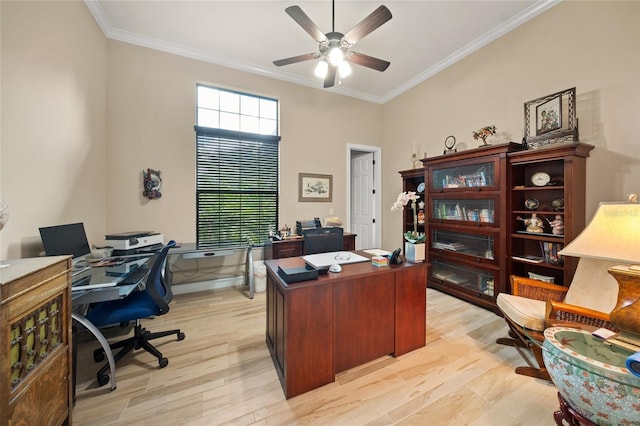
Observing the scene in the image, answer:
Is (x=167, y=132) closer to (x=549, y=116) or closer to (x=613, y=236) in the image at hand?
(x=613, y=236)

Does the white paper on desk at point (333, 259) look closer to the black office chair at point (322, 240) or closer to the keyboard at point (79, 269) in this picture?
the black office chair at point (322, 240)

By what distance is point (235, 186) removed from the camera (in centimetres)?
366

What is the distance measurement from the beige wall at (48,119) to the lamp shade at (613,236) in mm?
3659

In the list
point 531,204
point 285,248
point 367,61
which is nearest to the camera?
point 367,61

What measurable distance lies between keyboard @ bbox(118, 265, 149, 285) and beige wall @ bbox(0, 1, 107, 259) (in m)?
0.68

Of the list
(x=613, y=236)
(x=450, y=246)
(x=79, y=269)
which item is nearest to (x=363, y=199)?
(x=450, y=246)

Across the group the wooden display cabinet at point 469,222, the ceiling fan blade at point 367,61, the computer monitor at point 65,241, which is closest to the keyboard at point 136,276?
the computer monitor at point 65,241

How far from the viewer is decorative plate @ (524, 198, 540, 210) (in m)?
2.54

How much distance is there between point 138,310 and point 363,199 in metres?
4.15

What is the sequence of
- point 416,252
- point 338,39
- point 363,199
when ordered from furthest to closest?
point 363,199, point 338,39, point 416,252

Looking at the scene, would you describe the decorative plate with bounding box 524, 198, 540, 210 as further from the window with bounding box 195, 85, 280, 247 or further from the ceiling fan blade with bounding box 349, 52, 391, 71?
the window with bounding box 195, 85, 280, 247

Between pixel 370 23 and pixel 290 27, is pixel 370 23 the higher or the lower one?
the lower one

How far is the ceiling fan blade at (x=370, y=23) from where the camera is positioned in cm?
183

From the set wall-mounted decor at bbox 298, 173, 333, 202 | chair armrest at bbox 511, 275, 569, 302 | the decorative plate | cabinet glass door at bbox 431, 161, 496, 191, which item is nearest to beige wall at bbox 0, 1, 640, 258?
wall-mounted decor at bbox 298, 173, 333, 202
